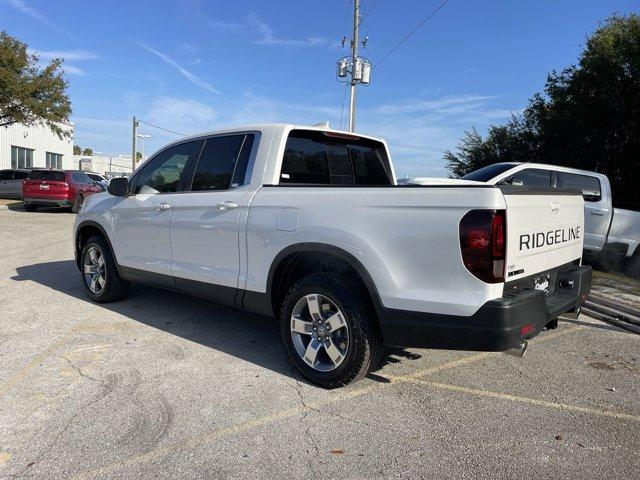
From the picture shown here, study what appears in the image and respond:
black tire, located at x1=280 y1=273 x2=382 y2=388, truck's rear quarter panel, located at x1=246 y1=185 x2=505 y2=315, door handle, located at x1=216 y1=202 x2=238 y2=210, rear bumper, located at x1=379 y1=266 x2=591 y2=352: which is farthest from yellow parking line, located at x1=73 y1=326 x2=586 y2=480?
door handle, located at x1=216 y1=202 x2=238 y2=210

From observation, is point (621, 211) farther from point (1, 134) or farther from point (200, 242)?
point (1, 134)

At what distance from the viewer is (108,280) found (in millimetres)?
5625

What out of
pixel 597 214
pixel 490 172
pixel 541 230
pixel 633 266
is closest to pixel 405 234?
pixel 541 230

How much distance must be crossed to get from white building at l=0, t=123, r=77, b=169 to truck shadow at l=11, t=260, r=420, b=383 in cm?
2652

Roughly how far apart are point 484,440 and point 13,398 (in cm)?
302

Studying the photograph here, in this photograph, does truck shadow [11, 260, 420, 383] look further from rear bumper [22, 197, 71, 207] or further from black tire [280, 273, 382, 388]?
rear bumper [22, 197, 71, 207]

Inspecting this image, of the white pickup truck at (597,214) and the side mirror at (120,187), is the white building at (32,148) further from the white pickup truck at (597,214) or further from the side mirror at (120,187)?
the white pickup truck at (597,214)

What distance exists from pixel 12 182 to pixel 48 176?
6.15 meters

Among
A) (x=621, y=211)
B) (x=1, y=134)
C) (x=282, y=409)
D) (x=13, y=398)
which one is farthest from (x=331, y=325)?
(x=1, y=134)

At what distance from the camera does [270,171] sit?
4.06 metres

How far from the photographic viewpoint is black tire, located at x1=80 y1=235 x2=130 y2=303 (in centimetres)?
561

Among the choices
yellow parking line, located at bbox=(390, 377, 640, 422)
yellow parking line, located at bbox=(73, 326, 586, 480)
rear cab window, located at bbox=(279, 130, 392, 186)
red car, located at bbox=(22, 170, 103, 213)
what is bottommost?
yellow parking line, located at bbox=(73, 326, 586, 480)

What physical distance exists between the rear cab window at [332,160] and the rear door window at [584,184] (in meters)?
5.22

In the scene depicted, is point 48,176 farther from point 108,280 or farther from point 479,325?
point 479,325
